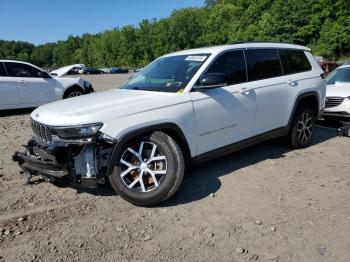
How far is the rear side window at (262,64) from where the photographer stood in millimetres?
5570

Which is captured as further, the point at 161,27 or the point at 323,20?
the point at 161,27

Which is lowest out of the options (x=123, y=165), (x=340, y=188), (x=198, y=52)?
(x=340, y=188)

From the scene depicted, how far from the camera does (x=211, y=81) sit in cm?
465

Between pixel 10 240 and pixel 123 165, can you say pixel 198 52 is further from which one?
pixel 10 240

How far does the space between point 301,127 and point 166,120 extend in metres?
3.12

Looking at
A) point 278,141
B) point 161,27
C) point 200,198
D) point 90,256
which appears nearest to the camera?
point 90,256

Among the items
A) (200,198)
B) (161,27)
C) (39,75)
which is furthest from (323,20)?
(200,198)

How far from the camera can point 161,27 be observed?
100250 millimetres

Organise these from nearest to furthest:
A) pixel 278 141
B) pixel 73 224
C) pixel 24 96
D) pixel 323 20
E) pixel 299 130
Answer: pixel 73 224 < pixel 299 130 < pixel 278 141 < pixel 24 96 < pixel 323 20

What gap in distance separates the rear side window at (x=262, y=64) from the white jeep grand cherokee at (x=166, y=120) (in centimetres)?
2

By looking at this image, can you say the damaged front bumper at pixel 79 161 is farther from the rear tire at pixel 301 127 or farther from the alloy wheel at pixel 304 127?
the alloy wheel at pixel 304 127

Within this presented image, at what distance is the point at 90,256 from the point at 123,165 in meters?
1.11

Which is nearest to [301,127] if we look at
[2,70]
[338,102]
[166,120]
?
[338,102]

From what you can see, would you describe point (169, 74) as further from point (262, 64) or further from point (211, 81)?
point (262, 64)
